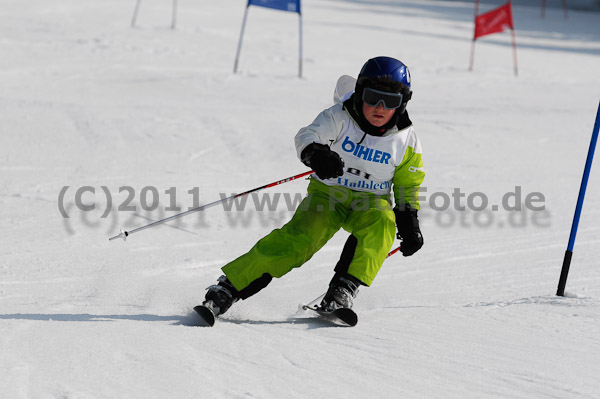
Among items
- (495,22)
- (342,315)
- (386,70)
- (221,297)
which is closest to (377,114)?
(386,70)

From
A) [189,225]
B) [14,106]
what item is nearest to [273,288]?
[189,225]

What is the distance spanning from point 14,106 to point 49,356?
256 inches

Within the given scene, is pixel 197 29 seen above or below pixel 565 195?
above

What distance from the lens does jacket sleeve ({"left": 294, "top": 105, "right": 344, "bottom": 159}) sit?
3.89 meters

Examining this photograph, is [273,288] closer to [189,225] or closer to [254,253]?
[254,253]

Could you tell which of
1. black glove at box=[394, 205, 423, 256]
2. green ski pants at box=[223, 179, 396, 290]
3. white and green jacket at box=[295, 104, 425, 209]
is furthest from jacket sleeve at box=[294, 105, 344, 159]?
black glove at box=[394, 205, 423, 256]

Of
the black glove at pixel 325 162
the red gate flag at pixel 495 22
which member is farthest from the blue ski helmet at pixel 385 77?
the red gate flag at pixel 495 22

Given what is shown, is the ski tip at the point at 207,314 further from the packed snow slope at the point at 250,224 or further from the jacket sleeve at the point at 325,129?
the jacket sleeve at the point at 325,129

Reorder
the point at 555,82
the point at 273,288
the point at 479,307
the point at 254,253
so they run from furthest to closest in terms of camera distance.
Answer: the point at 555,82
the point at 273,288
the point at 479,307
the point at 254,253

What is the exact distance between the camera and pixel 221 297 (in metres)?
3.73

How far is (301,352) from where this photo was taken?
317 centimetres

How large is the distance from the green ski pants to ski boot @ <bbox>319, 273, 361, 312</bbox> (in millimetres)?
56

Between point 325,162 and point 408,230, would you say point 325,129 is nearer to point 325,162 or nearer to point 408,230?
point 325,162

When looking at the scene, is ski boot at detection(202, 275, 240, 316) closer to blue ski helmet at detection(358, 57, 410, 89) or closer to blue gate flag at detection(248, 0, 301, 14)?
blue ski helmet at detection(358, 57, 410, 89)
